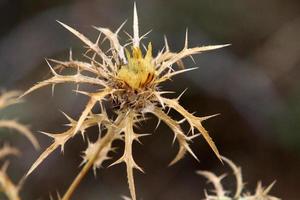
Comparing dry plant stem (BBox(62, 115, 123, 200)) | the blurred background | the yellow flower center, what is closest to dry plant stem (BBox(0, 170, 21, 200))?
dry plant stem (BBox(62, 115, 123, 200))

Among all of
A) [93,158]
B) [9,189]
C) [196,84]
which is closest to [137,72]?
[93,158]

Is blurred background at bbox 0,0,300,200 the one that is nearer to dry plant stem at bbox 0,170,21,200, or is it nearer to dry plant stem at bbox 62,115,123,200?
dry plant stem at bbox 0,170,21,200

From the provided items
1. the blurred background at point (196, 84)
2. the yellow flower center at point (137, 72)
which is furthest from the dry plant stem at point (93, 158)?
the blurred background at point (196, 84)

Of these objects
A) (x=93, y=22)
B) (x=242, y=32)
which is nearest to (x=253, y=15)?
(x=242, y=32)

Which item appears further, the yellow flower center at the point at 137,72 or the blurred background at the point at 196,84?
the blurred background at the point at 196,84

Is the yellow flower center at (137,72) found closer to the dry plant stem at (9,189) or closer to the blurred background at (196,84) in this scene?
the dry plant stem at (9,189)

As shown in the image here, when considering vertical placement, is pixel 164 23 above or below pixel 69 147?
above

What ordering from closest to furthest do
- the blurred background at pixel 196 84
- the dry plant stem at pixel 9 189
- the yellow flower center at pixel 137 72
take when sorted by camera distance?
the yellow flower center at pixel 137 72, the dry plant stem at pixel 9 189, the blurred background at pixel 196 84

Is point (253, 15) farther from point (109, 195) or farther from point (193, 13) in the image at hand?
point (109, 195)
